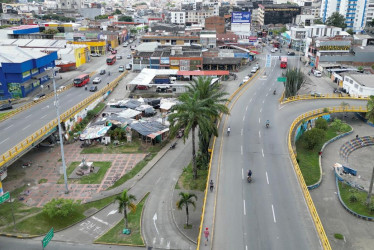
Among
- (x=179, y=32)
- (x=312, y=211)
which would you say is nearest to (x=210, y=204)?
(x=312, y=211)

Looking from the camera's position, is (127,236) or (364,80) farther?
(364,80)

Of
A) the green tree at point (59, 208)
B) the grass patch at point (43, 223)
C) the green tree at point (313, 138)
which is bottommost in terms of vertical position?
the grass patch at point (43, 223)

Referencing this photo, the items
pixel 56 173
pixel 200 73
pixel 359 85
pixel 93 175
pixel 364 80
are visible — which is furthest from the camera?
pixel 200 73

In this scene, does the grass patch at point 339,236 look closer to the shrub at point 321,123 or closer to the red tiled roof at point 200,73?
the shrub at point 321,123

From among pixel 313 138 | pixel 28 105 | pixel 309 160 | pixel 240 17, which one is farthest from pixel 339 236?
pixel 240 17

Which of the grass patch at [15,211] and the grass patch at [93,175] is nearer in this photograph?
the grass patch at [15,211]

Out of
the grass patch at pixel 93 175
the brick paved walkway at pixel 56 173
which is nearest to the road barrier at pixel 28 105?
the brick paved walkway at pixel 56 173

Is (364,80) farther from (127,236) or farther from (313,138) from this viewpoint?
(127,236)

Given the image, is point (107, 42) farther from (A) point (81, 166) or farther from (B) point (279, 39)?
(A) point (81, 166)
